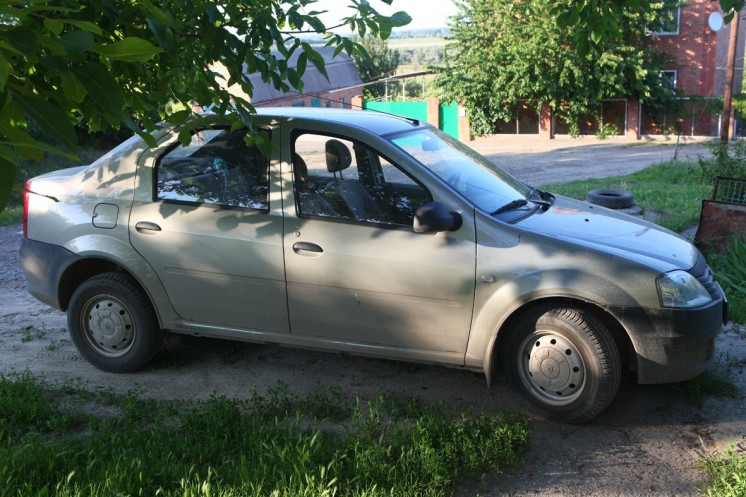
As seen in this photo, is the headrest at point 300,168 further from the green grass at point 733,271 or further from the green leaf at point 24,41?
the green grass at point 733,271

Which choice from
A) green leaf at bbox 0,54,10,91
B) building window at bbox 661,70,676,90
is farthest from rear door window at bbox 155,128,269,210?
building window at bbox 661,70,676,90

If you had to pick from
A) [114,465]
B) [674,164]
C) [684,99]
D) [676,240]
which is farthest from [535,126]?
[114,465]

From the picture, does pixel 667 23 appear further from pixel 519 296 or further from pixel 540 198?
pixel 519 296

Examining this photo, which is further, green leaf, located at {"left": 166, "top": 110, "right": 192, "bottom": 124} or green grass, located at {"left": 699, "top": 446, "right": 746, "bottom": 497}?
green leaf, located at {"left": 166, "top": 110, "right": 192, "bottom": 124}

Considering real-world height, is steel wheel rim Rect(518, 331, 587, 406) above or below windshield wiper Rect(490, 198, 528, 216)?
below

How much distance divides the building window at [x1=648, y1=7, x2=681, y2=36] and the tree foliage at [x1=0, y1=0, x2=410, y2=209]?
30708 mm

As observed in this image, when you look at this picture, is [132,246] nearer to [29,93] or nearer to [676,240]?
[29,93]

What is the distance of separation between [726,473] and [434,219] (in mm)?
2061

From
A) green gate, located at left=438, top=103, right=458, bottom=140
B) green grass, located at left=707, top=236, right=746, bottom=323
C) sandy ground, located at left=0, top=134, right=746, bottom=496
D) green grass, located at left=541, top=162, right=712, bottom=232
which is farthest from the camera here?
green gate, located at left=438, top=103, right=458, bottom=140

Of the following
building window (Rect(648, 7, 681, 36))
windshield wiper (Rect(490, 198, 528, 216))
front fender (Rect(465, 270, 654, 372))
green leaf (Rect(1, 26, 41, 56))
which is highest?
building window (Rect(648, 7, 681, 36))

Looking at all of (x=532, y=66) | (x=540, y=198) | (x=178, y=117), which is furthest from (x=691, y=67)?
(x=178, y=117)

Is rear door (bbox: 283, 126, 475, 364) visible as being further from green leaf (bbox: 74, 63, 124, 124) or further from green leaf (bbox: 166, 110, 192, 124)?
green leaf (bbox: 74, 63, 124, 124)

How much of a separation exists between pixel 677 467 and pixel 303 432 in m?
2.07

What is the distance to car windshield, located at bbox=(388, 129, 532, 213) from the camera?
16.9 ft
